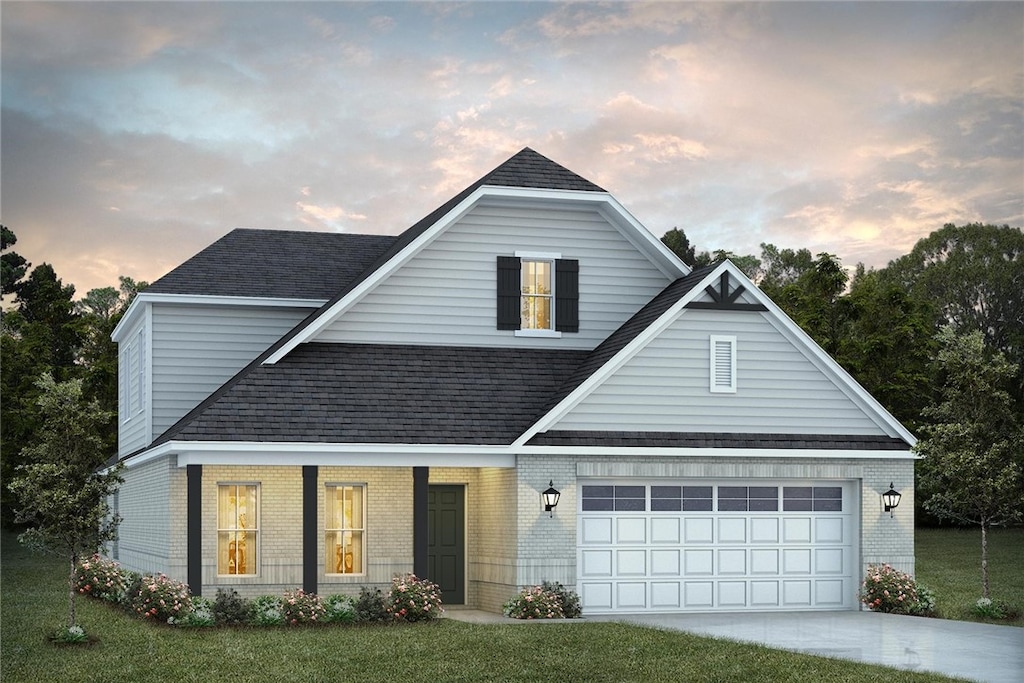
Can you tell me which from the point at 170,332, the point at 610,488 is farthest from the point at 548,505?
the point at 170,332

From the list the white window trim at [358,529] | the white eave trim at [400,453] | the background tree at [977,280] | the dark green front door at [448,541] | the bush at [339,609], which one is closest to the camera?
the bush at [339,609]

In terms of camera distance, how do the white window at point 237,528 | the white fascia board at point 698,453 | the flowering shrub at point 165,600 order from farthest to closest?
1. the white window at point 237,528
2. the white fascia board at point 698,453
3. the flowering shrub at point 165,600

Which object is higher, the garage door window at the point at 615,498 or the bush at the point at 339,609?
the garage door window at the point at 615,498

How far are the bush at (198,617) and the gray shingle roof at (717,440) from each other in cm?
580

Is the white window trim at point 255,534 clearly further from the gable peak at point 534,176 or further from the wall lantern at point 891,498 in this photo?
the wall lantern at point 891,498

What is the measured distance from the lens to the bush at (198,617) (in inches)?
805

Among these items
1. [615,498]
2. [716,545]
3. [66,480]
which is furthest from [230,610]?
[716,545]

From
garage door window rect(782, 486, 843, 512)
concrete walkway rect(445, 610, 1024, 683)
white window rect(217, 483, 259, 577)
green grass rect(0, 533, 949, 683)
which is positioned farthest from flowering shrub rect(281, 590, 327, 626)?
garage door window rect(782, 486, 843, 512)

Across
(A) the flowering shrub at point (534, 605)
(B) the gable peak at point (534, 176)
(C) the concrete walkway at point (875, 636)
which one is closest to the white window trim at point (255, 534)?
(C) the concrete walkway at point (875, 636)

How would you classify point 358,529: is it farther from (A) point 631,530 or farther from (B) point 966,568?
(B) point 966,568

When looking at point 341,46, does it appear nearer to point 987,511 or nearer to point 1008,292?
point 987,511

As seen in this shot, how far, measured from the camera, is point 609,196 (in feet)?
82.7

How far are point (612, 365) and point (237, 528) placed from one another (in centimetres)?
711

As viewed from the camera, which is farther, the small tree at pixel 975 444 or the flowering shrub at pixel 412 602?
the small tree at pixel 975 444
